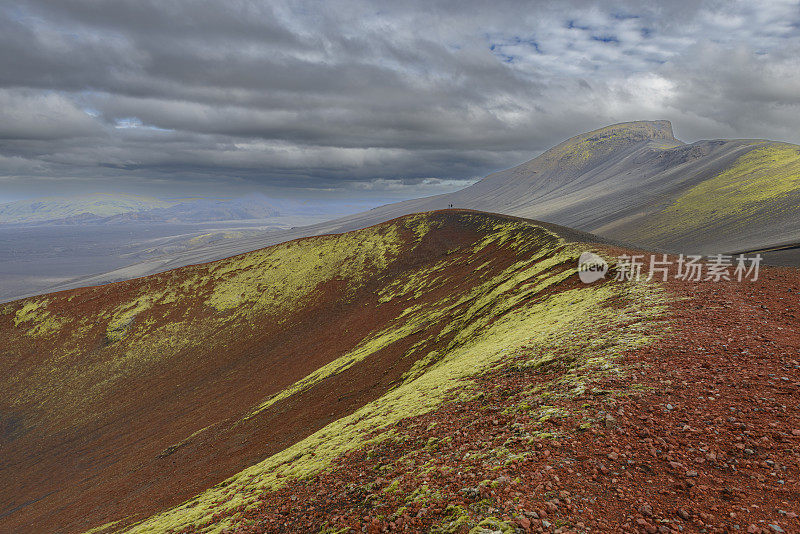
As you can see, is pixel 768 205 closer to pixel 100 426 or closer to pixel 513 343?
pixel 513 343

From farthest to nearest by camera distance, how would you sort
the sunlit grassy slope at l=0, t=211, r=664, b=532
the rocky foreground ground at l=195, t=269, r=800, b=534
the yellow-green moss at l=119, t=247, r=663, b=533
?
the sunlit grassy slope at l=0, t=211, r=664, b=532, the yellow-green moss at l=119, t=247, r=663, b=533, the rocky foreground ground at l=195, t=269, r=800, b=534

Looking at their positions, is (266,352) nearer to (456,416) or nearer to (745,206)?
(456,416)

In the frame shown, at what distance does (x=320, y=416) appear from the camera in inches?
1225

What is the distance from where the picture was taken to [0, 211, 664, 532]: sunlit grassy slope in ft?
74.9

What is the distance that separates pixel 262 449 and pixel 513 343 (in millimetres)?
21367

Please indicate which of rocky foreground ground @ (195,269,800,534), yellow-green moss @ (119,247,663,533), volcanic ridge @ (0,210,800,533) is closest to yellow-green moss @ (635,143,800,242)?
volcanic ridge @ (0,210,800,533)

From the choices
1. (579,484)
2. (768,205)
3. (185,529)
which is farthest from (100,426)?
(768,205)

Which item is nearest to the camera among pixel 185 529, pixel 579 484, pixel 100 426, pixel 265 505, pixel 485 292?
pixel 579 484

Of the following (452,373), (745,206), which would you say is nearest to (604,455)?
(452,373)

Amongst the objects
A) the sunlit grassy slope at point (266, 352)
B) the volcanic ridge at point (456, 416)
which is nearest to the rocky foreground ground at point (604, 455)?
the volcanic ridge at point (456, 416)

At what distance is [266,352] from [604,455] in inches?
2582

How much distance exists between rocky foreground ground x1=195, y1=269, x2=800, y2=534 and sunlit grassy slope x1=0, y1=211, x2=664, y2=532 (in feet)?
7.67

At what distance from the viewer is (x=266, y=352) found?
220ft

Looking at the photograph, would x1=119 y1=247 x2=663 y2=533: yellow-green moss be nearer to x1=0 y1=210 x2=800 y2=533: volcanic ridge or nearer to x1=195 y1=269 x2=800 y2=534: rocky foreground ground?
x1=0 y1=210 x2=800 y2=533: volcanic ridge
